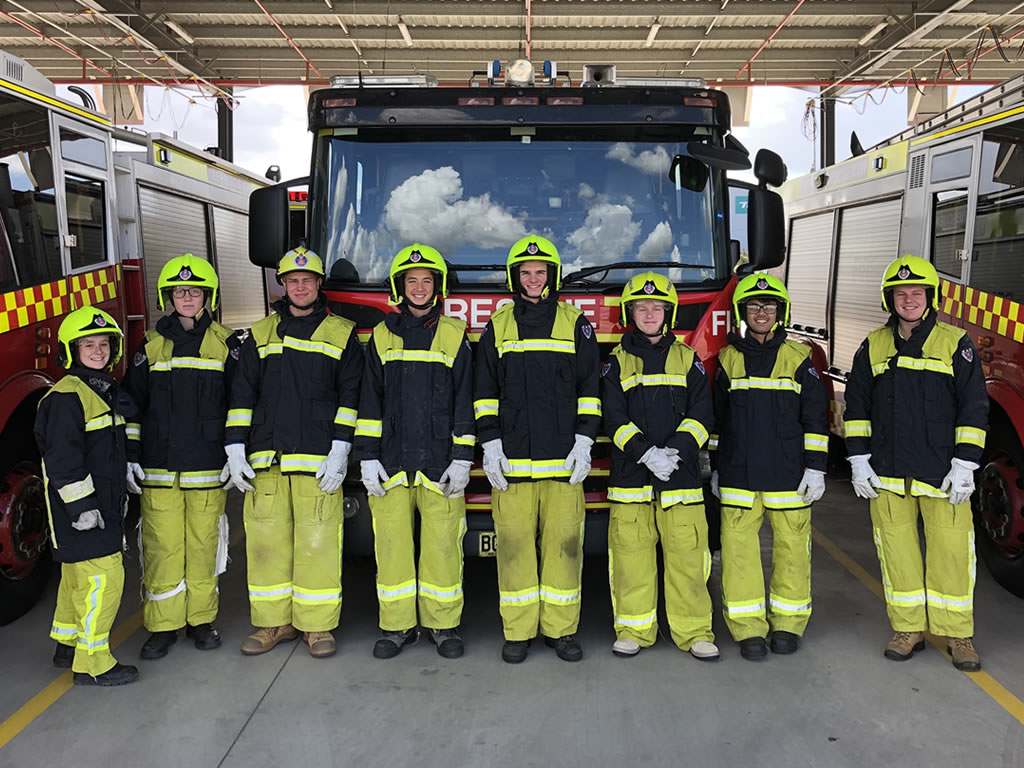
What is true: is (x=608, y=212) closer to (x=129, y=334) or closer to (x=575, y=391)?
(x=575, y=391)

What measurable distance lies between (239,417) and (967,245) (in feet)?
14.4

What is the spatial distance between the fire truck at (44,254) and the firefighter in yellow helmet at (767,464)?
139 inches

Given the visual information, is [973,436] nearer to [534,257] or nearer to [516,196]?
[534,257]

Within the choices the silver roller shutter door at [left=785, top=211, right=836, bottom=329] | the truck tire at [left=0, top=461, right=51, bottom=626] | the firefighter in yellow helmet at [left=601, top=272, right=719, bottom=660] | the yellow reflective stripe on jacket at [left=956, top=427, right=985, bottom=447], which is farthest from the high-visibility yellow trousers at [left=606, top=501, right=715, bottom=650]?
the silver roller shutter door at [left=785, top=211, right=836, bottom=329]

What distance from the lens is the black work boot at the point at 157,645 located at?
3.94 m

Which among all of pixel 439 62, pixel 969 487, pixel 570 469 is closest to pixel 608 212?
pixel 570 469

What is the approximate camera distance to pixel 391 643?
157 inches

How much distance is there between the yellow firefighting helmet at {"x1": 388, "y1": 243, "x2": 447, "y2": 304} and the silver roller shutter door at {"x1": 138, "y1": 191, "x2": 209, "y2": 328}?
2607 mm

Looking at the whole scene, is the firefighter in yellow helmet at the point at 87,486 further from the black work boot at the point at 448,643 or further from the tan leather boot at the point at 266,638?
the black work boot at the point at 448,643

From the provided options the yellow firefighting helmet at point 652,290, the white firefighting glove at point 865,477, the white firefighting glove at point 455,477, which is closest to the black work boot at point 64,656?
the white firefighting glove at point 455,477

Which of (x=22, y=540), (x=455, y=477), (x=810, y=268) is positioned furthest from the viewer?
(x=810, y=268)

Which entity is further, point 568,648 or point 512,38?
point 512,38

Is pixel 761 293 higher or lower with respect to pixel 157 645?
higher

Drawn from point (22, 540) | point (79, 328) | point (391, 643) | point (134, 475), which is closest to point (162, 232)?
point (22, 540)
